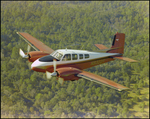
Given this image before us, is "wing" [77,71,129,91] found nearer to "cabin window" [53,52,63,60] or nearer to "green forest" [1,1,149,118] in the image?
"cabin window" [53,52,63,60]

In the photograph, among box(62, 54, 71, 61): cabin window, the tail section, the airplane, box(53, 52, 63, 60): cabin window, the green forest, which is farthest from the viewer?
the green forest

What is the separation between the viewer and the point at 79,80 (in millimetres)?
76562

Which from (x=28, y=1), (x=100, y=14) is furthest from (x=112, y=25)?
(x=28, y=1)

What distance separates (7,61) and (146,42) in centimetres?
8607

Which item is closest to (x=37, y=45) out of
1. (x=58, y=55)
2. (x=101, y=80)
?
(x=58, y=55)

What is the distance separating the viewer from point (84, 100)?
7300cm

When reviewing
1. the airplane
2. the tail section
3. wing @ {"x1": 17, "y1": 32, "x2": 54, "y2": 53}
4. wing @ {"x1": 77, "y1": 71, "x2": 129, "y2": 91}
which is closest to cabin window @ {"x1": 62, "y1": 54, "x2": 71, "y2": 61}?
the airplane

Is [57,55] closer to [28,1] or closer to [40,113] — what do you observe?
[40,113]

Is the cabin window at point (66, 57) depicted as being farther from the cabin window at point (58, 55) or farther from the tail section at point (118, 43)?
the tail section at point (118, 43)

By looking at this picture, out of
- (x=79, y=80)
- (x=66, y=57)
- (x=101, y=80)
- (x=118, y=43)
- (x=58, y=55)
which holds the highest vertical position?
(x=118, y=43)

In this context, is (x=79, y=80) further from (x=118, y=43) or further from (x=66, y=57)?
(x=66, y=57)

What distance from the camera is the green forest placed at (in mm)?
71312

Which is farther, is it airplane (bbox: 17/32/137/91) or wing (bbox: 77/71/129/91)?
airplane (bbox: 17/32/137/91)

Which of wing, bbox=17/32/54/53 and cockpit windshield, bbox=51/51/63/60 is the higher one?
wing, bbox=17/32/54/53
